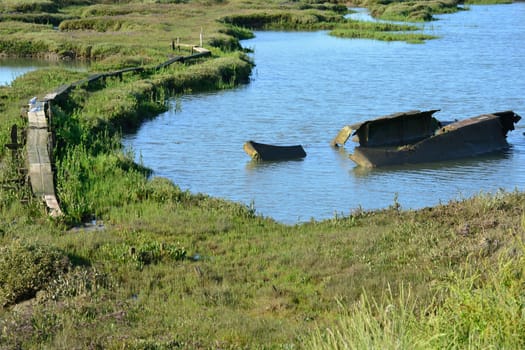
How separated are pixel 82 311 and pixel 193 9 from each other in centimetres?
6737

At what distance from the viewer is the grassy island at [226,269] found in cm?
607

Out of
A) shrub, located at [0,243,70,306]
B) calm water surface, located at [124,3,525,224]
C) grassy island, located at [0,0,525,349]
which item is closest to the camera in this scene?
grassy island, located at [0,0,525,349]

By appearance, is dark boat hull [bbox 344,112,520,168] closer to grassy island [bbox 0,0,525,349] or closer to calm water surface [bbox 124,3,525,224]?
calm water surface [bbox 124,3,525,224]

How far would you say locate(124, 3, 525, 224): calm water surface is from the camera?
17.9 meters

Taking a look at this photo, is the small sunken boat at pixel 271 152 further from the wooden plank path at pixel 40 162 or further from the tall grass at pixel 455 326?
the tall grass at pixel 455 326

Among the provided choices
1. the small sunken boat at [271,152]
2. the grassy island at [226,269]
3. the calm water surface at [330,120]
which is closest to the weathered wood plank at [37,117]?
the grassy island at [226,269]

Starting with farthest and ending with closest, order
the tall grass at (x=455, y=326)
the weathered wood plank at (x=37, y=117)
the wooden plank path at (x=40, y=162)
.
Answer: the weathered wood plank at (x=37, y=117) < the wooden plank path at (x=40, y=162) < the tall grass at (x=455, y=326)

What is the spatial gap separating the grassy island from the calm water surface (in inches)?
83.9

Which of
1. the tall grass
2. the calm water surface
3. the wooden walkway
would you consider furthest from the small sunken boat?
the tall grass

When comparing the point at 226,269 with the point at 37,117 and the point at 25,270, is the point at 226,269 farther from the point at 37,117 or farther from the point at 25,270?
the point at 37,117

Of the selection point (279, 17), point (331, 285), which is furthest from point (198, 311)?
point (279, 17)

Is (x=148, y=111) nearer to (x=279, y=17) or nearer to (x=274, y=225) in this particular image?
(x=274, y=225)

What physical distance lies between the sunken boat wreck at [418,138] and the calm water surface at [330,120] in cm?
51

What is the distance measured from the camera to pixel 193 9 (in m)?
73.5
